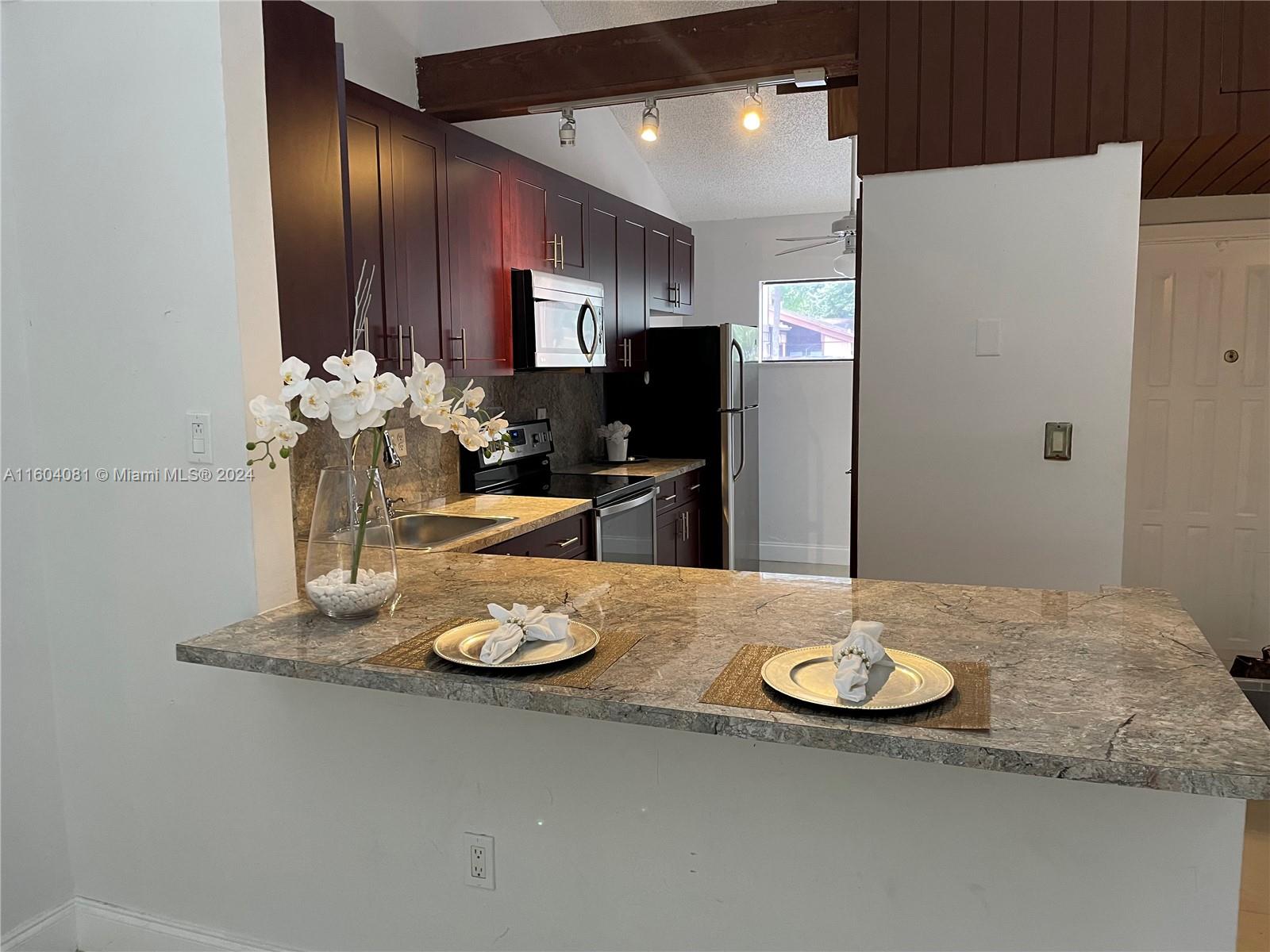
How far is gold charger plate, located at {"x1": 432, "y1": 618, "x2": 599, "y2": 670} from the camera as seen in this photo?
151 centimetres

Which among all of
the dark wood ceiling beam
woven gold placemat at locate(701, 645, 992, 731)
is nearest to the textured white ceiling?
the dark wood ceiling beam

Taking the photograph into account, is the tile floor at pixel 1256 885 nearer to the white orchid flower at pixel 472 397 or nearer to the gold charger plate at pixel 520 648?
the gold charger plate at pixel 520 648

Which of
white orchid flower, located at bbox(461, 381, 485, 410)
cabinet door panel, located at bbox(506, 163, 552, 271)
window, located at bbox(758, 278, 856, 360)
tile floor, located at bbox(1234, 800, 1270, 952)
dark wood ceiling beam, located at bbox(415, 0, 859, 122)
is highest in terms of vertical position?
dark wood ceiling beam, located at bbox(415, 0, 859, 122)

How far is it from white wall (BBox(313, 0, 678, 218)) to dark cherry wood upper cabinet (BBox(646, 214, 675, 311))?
338mm

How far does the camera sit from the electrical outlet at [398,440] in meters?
3.55

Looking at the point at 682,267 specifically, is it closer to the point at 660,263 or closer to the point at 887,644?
the point at 660,263

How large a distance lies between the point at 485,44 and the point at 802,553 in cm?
382

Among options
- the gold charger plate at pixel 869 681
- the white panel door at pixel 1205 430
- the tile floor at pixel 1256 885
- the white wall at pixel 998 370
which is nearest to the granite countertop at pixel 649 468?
the white wall at pixel 998 370

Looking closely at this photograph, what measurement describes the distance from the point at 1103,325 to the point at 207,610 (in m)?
2.66

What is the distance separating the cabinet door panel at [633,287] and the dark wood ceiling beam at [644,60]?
1282mm

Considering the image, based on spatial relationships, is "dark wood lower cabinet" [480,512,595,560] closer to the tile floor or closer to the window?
the tile floor

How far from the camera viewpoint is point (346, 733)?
1986 millimetres

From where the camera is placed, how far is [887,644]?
63.6 inches

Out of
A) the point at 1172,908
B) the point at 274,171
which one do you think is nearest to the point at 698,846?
the point at 1172,908
